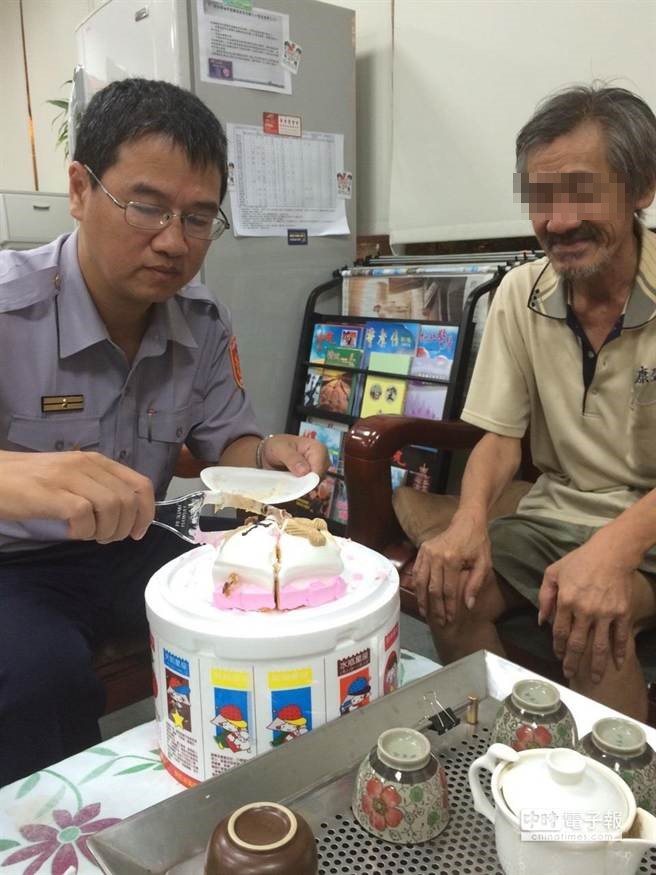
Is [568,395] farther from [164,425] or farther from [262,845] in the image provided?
[262,845]

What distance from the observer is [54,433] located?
1209 mm

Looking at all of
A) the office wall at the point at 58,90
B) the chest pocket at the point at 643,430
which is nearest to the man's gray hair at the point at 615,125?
the chest pocket at the point at 643,430

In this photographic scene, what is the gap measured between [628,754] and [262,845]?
0.33 meters

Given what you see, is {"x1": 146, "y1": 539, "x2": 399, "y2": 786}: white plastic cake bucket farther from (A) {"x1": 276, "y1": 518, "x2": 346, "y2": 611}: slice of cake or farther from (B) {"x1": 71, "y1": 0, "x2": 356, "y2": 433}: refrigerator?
(B) {"x1": 71, "y1": 0, "x2": 356, "y2": 433}: refrigerator

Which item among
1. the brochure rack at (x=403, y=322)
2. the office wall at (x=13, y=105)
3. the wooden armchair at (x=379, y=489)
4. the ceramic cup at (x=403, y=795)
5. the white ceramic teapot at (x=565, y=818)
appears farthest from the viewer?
the office wall at (x=13, y=105)

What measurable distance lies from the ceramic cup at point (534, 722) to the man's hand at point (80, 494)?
1.45ft

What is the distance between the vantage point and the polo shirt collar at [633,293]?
1.25 m

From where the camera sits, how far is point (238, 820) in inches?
22.1

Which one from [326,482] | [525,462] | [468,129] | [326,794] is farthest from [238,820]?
[468,129]

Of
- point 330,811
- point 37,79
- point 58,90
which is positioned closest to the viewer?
point 330,811

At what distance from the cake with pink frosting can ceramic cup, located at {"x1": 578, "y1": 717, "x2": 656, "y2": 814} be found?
0.29m

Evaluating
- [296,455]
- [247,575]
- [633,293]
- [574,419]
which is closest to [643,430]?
[574,419]

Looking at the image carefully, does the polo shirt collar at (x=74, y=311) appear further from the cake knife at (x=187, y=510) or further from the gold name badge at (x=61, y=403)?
the cake knife at (x=187, y=510)

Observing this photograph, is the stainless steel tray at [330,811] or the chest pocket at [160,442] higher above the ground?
the chest pocket at [160,442]
